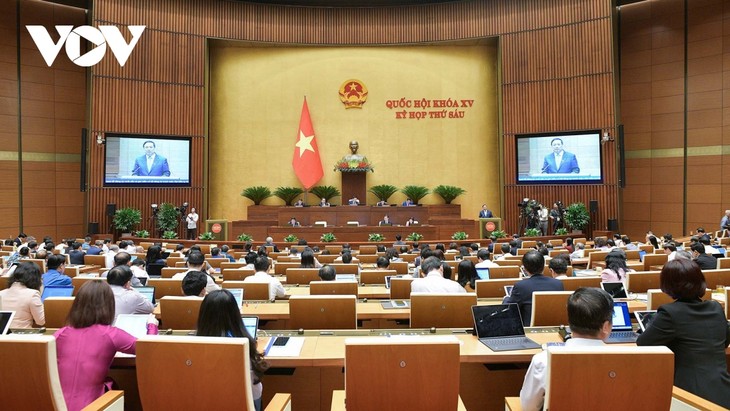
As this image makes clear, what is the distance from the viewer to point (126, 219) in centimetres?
1395

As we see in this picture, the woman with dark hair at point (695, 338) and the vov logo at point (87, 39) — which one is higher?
→ the vov logo at point (87, 39)

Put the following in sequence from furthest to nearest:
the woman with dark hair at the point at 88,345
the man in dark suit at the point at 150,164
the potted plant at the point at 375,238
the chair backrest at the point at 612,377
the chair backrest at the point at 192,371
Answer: the man in dark suit at the point at 150,164
the potted plant at the point at 375,238
the woman with dark hair at the point at 88,345
the chair backrest at the point at 192,371
the chair backrest at the point at 612,377

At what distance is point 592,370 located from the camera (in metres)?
1.69

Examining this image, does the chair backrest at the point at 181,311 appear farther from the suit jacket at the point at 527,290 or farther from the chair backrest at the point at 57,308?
the suit jacket at the point at 527,290

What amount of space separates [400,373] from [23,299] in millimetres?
3044

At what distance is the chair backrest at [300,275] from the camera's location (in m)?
5.57

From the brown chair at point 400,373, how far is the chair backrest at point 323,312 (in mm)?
1515

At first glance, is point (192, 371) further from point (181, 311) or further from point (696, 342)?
point (696, 342)

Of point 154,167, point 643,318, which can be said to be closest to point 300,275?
point 643,318

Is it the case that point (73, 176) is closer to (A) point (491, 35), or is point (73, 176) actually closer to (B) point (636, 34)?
(A) point (491, 35)

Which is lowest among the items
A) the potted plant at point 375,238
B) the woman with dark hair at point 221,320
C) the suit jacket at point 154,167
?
the potted plant at point 375,238

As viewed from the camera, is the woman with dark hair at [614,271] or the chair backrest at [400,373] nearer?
the chair backrest at [400,373]

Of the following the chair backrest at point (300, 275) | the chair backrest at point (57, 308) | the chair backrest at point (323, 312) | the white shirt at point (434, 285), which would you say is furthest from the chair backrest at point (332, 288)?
the chair backrest at point (57, 308)

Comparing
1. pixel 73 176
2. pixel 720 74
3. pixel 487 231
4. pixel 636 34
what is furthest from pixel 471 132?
pixel 73 176
